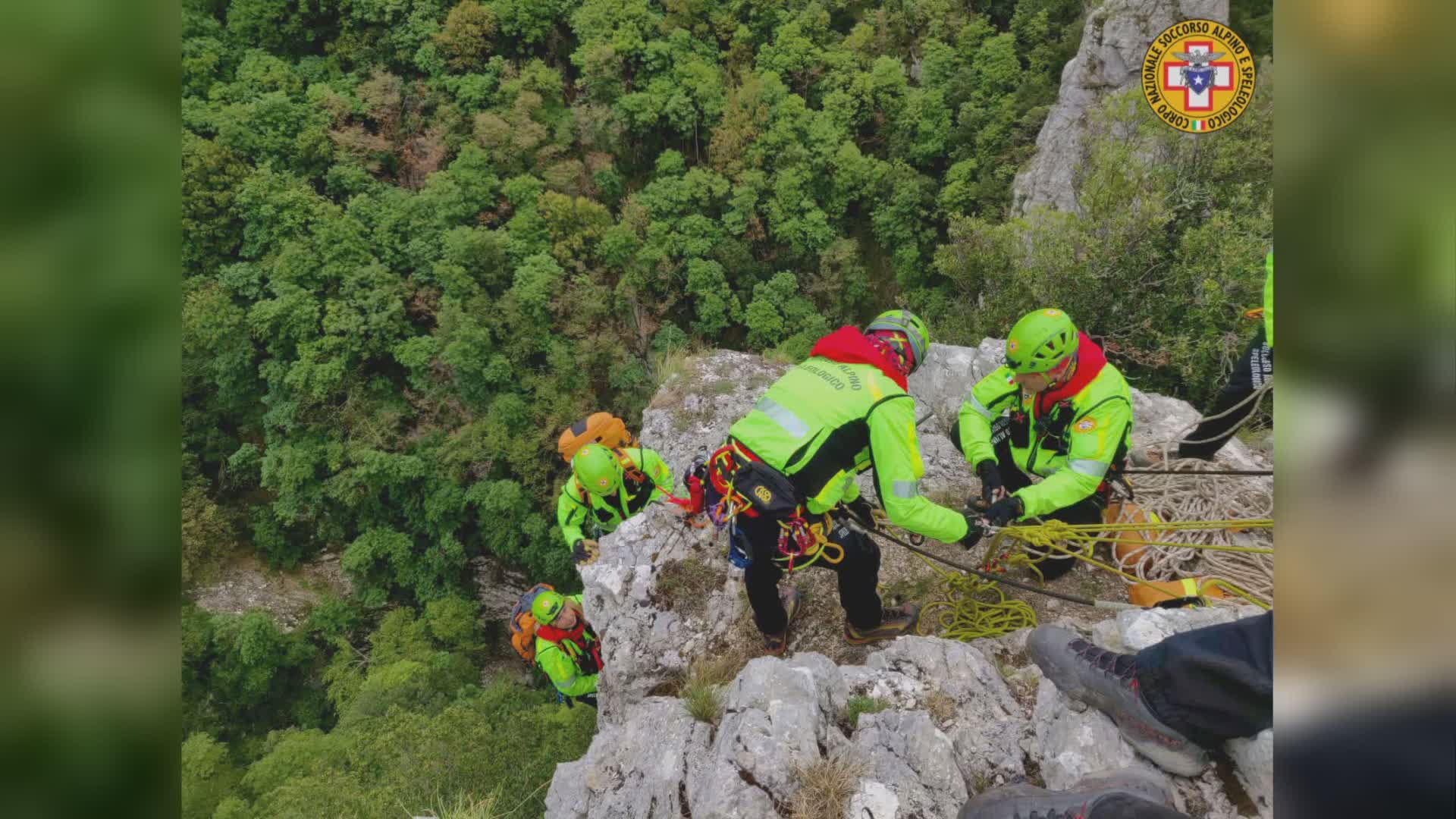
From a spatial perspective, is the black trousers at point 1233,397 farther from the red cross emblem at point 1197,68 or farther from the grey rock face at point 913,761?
the red cross emblem at point 1197,68

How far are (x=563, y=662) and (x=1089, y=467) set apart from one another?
4.92 m

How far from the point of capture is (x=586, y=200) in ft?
70.6

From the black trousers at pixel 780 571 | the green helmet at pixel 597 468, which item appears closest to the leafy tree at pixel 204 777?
the green helmet at pixel 597 468

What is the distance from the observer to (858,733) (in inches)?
124

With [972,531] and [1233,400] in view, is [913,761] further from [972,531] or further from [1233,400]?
[1233,400]

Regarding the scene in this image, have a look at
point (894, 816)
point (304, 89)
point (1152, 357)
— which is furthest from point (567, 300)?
point (894, 816)

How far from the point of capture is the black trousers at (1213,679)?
210 centimetres

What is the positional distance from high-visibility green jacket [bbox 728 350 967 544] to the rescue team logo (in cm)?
846

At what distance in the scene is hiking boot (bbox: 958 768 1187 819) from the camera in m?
2.15
